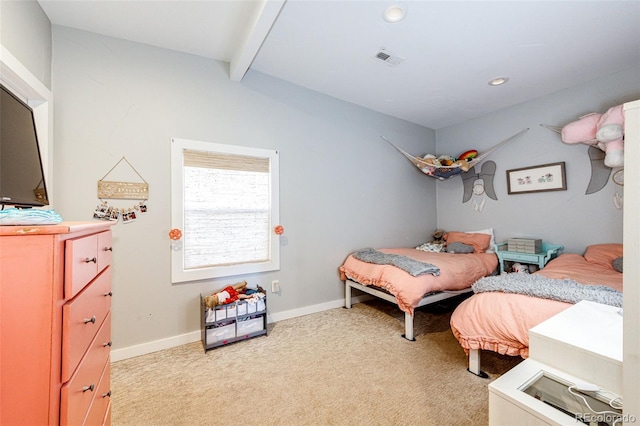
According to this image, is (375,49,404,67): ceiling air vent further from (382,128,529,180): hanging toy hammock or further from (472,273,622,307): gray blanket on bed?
(472,273,622,307): gray blanket on bed

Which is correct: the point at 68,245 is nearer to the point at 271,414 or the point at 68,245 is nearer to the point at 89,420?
the point at 89,420

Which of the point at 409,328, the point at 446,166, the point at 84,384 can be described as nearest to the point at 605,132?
the point at 446,166

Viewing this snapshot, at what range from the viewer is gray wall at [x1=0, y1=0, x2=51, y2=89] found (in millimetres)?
1419

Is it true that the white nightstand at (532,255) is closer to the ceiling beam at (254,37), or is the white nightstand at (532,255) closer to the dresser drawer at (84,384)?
the ceiling beam at (254,37)

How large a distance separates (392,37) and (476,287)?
2.03 metres

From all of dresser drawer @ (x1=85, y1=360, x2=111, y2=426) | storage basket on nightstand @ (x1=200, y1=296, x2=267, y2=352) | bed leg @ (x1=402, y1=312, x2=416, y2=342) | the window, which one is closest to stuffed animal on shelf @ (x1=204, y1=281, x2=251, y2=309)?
storage basket on nightstand @ (x1=200, y1=296, x2=267, y2=352)

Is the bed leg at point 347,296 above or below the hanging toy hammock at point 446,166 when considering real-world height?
below

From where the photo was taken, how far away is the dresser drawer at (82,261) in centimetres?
74

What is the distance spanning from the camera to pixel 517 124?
3350 millimetres

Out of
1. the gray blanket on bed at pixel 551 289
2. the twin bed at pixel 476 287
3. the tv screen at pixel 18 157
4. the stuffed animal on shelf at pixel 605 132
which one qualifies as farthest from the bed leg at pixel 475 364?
the tv screen at pixel 18 157

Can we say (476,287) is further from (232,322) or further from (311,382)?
(232,322)

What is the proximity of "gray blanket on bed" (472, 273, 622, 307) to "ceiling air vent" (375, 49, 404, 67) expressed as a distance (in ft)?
6.60

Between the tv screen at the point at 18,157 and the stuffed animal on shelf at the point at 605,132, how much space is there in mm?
3958

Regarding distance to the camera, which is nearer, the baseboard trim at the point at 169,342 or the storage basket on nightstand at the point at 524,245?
the baseboard trim at the point at 169,342
